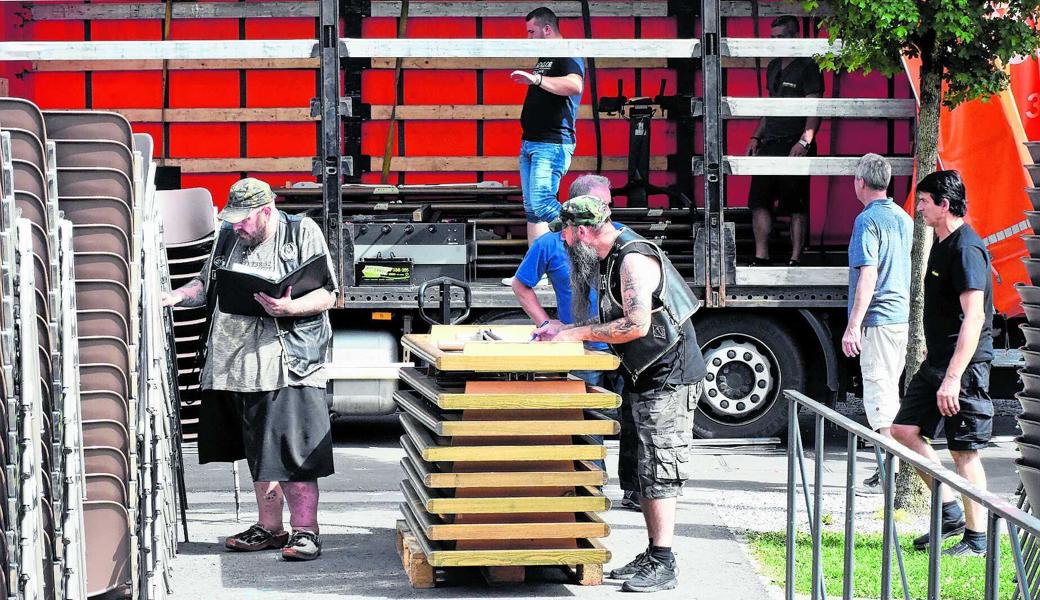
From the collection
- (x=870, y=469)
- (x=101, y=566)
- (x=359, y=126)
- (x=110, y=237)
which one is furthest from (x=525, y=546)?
(x=359, y=126)

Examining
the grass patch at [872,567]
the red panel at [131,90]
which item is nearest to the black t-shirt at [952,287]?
the grass patch at [872,567]

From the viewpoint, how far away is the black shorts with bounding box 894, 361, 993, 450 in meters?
6.75

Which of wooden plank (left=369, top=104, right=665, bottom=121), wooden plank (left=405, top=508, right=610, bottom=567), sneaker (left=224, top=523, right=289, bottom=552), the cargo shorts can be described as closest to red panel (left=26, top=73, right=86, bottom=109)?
wooden plank (left=369, top=104, right=665, bottom=121)

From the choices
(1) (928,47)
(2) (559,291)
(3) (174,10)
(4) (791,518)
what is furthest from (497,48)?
(4) (791,518)

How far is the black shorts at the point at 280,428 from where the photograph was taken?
685 cm

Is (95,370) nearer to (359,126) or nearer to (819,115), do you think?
(819,115)

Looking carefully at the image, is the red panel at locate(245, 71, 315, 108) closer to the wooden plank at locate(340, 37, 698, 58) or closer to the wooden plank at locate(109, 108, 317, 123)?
the wooden plank at locate(109, 108, 317, 123)

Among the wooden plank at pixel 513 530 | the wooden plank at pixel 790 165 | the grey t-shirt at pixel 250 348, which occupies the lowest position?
the wooden plank at pixel 513 530

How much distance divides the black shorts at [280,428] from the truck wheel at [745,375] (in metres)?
3.89

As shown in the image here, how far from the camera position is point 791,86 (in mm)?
10641

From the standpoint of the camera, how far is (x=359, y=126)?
1219cm

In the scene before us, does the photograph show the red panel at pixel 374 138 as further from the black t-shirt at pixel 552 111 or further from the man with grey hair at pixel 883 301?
the man with grey hair at pixel 883 301

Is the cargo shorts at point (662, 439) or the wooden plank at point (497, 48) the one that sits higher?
the wooden plank at point (497, 48)

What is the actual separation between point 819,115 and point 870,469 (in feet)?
8.01
